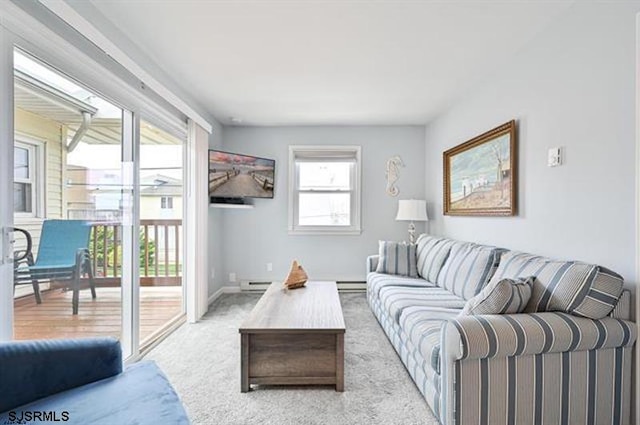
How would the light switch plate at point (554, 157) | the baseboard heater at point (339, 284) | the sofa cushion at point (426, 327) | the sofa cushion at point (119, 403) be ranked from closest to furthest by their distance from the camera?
the sofa cushion at point (119, 403), the sofa cushion at point (426, 327), the light switch plate at point (554, 157), the baseboard heater at point (339, 284)

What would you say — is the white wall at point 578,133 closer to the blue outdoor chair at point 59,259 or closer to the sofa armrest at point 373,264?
the sofa armrest at point 373,264

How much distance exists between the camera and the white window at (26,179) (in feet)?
5.44

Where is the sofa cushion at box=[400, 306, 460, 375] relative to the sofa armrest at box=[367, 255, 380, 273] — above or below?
below

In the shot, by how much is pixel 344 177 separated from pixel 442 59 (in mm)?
2395

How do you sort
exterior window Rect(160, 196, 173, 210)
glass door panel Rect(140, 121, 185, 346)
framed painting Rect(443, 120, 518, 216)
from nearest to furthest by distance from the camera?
1. framed painting Rect(443, 120, 518, 216)
2. glass door panel Rect(140, 121, 185, 346)
3. exterior window Rect(160, 196, 173, 210)

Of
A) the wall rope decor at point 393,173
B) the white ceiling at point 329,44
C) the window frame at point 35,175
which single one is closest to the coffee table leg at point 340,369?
the window frame at point 35,175

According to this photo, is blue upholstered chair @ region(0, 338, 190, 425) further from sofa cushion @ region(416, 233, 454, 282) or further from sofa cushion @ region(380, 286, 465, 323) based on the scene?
sofa cushion @ region(416, 233, 454, 282)

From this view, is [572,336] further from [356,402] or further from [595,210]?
[356,402]

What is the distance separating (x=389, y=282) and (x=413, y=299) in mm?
651

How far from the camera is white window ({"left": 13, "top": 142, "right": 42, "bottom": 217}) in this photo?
166 cm

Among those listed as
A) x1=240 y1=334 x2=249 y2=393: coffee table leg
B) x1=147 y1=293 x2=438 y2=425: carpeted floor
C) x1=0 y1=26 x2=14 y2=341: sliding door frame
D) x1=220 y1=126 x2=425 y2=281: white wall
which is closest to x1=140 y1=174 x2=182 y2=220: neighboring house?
x1=220 y1=126 x2=425 y2=281: white wall

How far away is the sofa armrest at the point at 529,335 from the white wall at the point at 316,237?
3.22m

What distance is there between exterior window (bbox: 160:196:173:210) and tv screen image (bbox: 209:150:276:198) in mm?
504

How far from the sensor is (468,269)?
8.95 ft
